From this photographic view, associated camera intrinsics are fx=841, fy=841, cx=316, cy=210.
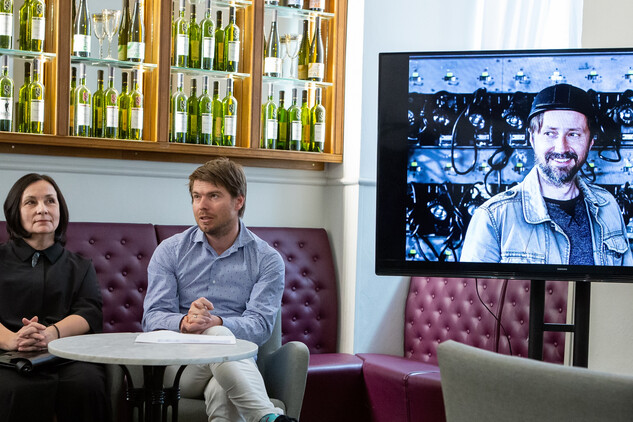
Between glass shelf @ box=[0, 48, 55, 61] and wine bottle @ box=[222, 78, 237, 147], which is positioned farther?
wine bottle @ box=[222, 78, 237, 147]

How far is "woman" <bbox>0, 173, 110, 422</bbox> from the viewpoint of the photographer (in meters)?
3.01

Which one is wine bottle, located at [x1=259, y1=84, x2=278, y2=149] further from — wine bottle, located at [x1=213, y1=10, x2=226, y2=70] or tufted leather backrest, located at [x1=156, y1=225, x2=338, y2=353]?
tufted leather backrest, located at [x1=156, y1=225, x2=338, y2=353]

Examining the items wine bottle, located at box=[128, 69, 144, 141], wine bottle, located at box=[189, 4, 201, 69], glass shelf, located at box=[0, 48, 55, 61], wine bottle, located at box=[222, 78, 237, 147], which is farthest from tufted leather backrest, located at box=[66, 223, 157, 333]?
wine bottle, located at box=[189, 4, 201, 69]

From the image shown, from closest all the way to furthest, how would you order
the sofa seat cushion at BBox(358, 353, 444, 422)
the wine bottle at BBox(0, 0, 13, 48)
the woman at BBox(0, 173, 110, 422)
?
1. the woman at BBox(0, 173, 110, 422)
2. the sofa seat cushion at BBox(358, 353, 444, 422)
3. the wine bottle at BBox(0, 0, 13, 48)

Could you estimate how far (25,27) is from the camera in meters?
3.75

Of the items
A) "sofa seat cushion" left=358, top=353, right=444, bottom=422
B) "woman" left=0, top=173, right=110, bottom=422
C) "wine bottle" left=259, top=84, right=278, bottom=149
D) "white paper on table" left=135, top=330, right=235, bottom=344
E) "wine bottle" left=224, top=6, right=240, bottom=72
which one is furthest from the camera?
"wine bottle" left=259, top=84, right=278, bottom=149

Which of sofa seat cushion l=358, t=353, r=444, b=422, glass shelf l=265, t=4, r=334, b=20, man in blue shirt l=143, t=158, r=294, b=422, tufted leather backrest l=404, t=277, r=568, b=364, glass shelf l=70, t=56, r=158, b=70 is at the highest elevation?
glass shelf l=265, t=4, r=334, b=20

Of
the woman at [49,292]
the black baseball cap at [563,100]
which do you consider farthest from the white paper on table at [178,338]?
the black baseball cap at [563,100]

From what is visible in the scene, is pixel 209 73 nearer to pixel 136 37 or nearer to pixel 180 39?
pixel 180 39

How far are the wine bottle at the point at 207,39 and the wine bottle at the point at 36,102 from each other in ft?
2.54

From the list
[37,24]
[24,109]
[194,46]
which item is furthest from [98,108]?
[194,46]

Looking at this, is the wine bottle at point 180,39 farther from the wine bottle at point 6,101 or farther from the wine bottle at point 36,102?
the wine bottle at point 6,101

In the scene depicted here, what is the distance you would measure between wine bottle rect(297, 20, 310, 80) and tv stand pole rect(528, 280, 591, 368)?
1.98 meters

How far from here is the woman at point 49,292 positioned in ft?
9.87
